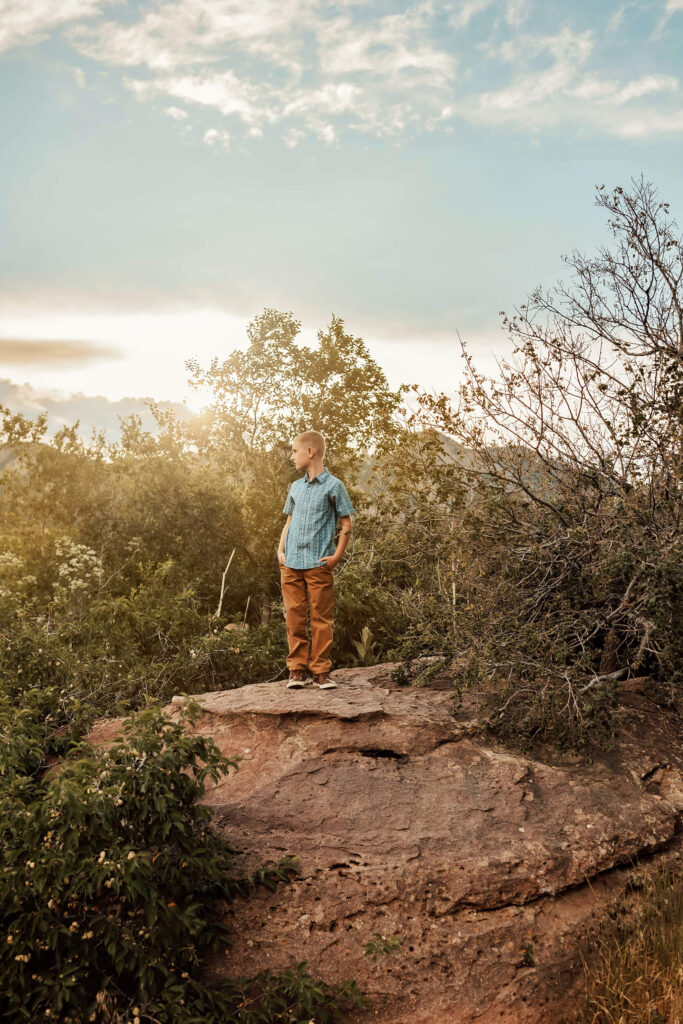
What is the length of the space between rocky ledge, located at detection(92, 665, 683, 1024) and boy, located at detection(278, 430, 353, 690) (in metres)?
0.40

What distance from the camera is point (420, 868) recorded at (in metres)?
4.27

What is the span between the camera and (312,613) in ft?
19.4

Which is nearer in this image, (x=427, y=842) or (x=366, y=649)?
(x=427, y=842)

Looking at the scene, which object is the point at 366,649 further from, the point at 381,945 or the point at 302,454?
the point at 381,945

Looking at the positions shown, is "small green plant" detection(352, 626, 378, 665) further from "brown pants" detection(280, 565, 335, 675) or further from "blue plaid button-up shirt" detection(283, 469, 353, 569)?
"blue plaid button-up shirt" detection(283, 469, 353, 569)

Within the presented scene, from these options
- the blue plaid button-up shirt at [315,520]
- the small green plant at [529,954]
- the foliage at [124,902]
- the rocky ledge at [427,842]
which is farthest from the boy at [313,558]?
the small green plant at [529,954]

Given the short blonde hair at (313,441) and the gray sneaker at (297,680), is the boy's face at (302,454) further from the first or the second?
the gray sneaker at (297,680)

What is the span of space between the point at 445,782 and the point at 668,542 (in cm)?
236

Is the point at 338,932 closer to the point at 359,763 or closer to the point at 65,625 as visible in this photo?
the point at 359,763

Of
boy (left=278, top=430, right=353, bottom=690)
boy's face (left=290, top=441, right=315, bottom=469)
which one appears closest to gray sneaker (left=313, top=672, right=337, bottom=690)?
boy (left=278, top=430, right=353, bottom=690)

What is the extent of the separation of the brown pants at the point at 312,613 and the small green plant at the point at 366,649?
2.51 metres

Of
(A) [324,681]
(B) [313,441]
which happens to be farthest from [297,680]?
(B) [313,441]

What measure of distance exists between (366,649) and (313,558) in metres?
3.02

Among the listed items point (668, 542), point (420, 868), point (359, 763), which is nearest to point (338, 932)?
point (420, 868)
